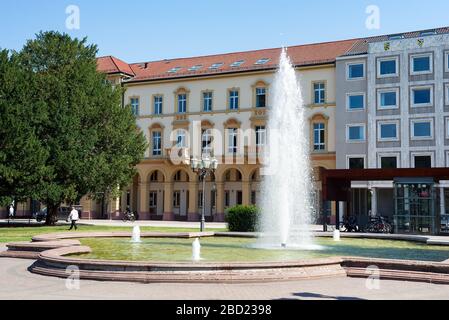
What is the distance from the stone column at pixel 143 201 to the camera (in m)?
52.5

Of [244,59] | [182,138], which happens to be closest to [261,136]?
[182,138]

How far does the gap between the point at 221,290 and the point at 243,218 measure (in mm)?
17124

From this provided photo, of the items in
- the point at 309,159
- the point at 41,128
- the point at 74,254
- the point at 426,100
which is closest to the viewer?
the point at 74,254

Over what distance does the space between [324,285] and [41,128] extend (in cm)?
2982

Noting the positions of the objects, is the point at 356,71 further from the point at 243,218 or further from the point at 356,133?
the point at 243,218

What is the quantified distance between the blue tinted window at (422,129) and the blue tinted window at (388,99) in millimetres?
2569

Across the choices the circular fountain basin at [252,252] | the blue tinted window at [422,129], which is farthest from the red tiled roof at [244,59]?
the circular fountain basin at [252,252]

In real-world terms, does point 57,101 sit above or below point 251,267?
above

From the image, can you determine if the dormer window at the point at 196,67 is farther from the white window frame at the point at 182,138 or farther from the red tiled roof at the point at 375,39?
the red tiled roof at the point at 375,39

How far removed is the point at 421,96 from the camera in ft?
144
